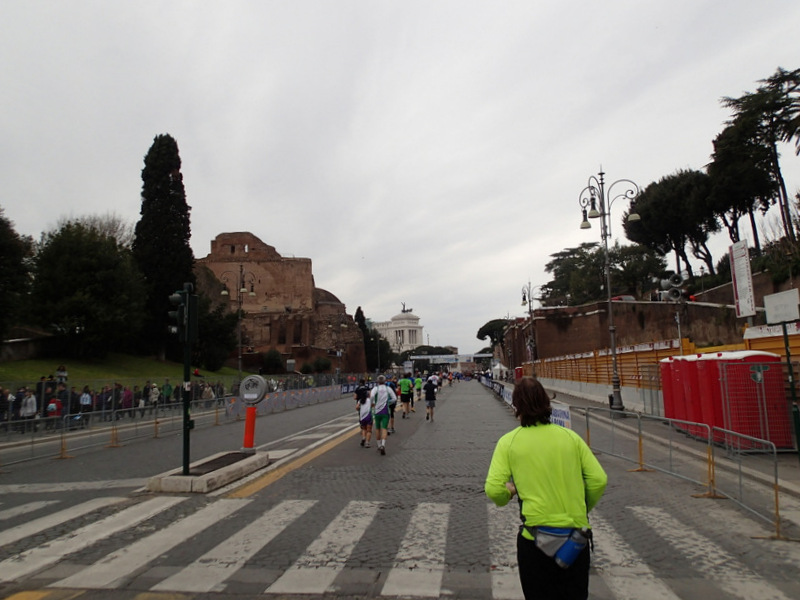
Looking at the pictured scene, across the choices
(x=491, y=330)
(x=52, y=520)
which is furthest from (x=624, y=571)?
(x=491, y=330)

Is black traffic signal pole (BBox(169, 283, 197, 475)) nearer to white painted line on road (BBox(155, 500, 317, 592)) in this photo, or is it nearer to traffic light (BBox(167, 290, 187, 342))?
traffic light (BBox(167, 290, 187, 342))

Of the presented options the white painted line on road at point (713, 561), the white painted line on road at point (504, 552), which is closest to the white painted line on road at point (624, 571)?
the white painted line on road at point (713, 561)

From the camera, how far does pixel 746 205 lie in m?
53.4

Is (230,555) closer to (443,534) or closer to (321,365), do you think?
(443,534)

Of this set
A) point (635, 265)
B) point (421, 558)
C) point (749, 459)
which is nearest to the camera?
point (421, 558)

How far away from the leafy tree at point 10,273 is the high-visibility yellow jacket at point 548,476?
32788 millimetres

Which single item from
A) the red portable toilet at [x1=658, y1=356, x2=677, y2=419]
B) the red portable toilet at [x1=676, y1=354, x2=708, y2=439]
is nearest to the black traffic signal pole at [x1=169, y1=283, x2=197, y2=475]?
the red portable toilet at [x1=676, y1=354, x2=708, y2=439]

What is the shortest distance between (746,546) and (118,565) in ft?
20.4

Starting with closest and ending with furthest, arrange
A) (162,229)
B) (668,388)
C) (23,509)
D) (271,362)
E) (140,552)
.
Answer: (140,552) < (23,509) < (668,388) < (162,229) < (271,362)

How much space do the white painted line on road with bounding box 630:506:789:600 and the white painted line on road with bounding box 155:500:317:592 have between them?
4.20 meters

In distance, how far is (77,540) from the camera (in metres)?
6.44

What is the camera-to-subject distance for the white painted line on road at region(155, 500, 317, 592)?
196 inches

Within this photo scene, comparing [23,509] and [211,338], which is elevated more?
[211,338]

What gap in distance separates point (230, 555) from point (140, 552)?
98cm
